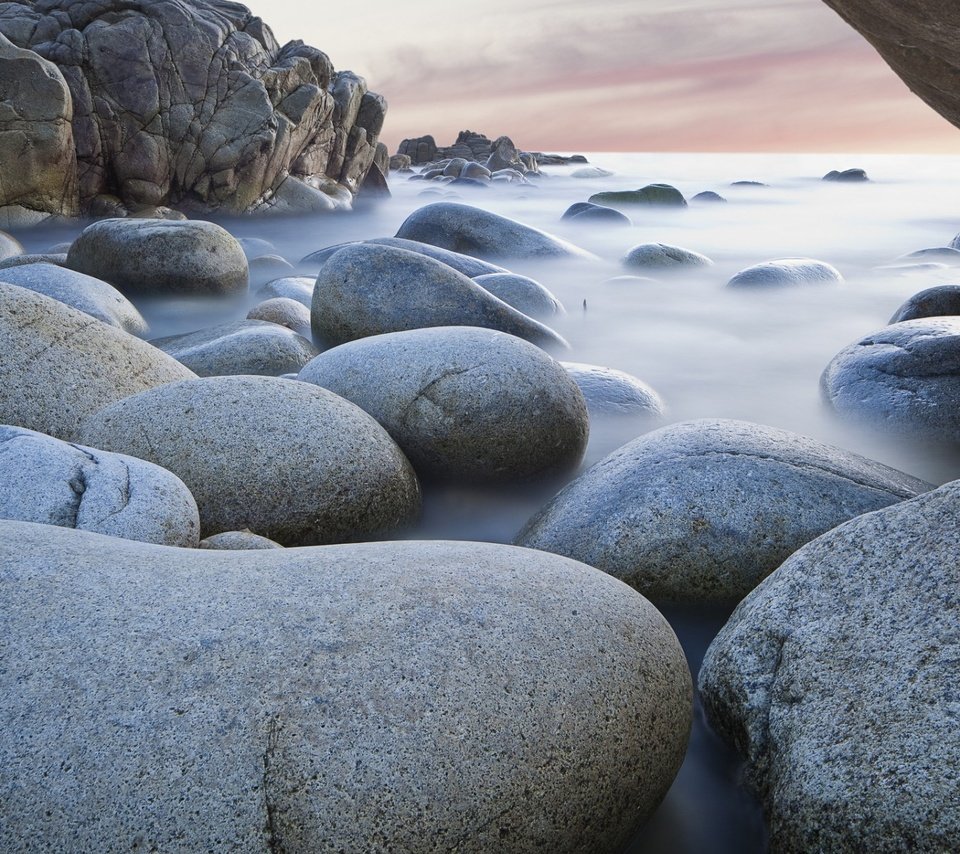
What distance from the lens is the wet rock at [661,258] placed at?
10.5m

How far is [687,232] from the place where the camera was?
54.0 ft

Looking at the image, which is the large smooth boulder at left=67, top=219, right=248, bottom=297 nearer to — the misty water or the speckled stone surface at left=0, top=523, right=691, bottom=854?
the misty water

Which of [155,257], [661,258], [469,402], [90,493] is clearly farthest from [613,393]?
[661,258]

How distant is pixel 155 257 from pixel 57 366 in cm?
456

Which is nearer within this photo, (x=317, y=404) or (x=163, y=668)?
(x=163, y=668)

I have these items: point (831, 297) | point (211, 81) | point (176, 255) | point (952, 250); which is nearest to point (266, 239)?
point (211, 81)

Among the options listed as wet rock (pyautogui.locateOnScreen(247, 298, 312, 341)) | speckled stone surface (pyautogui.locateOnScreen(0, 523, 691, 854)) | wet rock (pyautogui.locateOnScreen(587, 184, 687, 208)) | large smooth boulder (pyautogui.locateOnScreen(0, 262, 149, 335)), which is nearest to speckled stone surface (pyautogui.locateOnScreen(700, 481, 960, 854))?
speckled stone surface (pyautogui.locateOnScreen(0, 523, 691, 854))

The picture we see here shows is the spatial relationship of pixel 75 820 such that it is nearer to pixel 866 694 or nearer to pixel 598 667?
pixel 598 667

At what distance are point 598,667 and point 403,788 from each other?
0.49 m

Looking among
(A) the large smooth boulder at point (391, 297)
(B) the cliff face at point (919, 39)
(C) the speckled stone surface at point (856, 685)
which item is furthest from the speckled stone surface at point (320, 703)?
(A) the large smooth boulder at point (391, 297)

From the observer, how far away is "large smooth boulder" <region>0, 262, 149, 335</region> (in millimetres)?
5888

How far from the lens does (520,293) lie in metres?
7.51

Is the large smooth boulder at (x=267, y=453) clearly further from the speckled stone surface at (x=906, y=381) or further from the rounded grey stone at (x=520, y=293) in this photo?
the rounded grey stone at (x=520, y=293)

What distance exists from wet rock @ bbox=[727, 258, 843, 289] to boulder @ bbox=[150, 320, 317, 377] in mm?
5323
